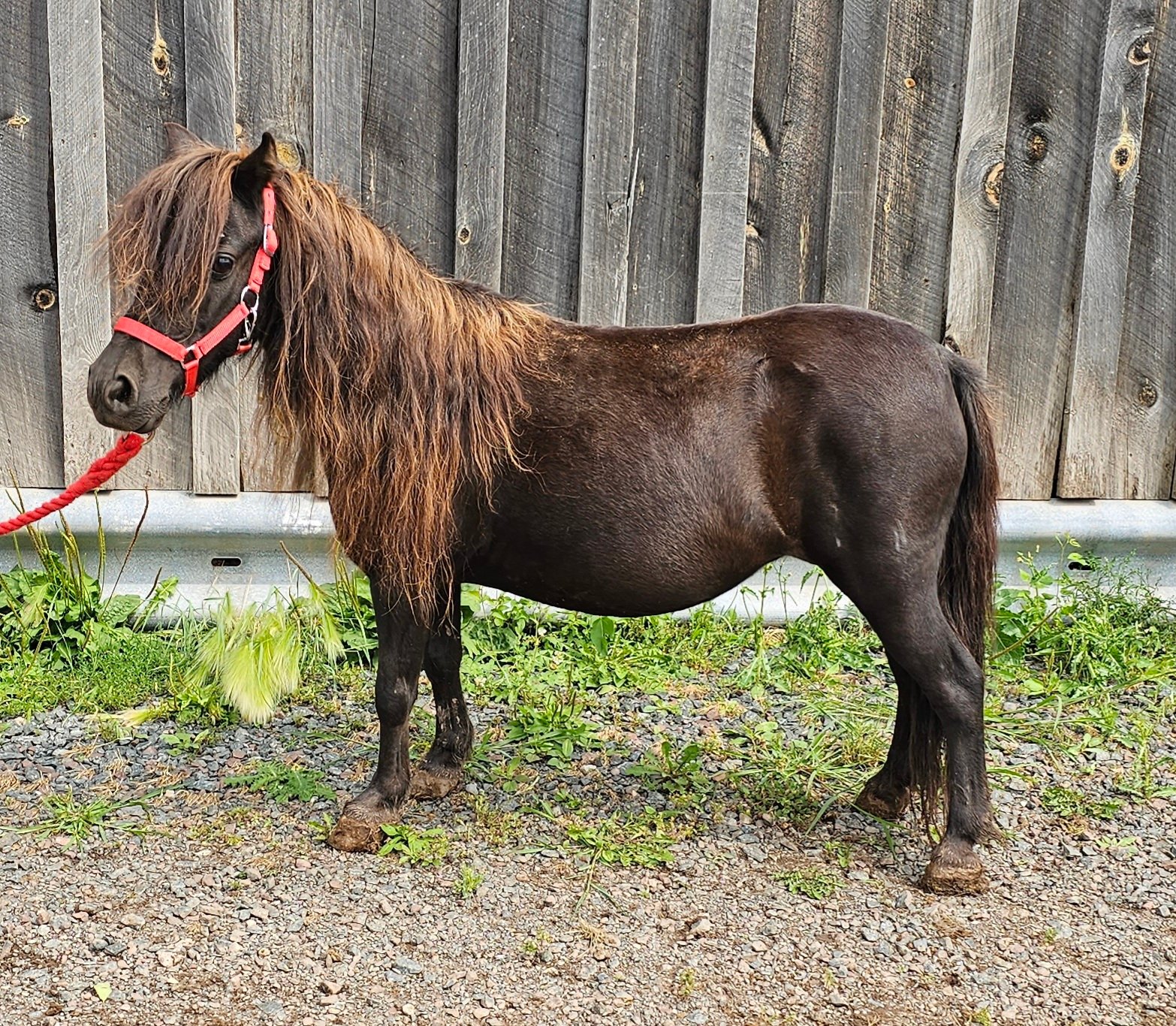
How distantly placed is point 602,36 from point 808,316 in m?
1.64

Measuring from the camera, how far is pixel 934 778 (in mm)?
3182

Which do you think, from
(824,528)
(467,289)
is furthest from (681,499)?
(467,289)

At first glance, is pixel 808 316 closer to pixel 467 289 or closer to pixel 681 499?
pixel 681 499

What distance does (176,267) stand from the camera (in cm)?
262

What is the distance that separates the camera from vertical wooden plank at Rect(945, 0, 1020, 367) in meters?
4.20

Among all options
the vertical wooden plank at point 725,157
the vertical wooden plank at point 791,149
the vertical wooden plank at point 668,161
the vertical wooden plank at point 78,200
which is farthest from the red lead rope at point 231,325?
the vertical wooden plank at point 791,149

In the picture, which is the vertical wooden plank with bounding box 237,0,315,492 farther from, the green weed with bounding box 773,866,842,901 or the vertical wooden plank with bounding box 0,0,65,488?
the green weed with bounding box 773,866,842,901

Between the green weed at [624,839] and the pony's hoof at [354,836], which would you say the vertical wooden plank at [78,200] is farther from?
the green weed at [624,839]

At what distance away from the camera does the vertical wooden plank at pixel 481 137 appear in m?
4.02

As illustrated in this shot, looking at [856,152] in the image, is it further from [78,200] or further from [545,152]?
[78,200]

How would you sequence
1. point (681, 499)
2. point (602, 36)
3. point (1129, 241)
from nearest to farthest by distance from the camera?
point (681, 499) < point (602, 36) < point (1129, 241)

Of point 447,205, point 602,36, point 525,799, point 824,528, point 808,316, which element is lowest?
point 525,799

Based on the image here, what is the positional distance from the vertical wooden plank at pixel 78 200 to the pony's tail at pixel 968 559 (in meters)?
2.87

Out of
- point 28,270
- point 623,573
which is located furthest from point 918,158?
point 28,270
